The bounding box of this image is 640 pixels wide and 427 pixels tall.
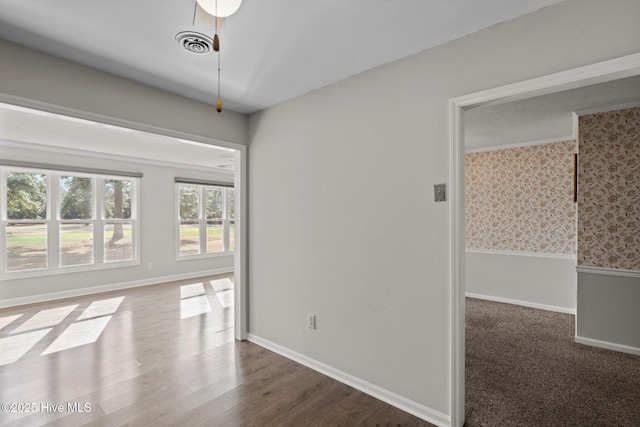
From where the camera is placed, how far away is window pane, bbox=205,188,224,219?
747cm

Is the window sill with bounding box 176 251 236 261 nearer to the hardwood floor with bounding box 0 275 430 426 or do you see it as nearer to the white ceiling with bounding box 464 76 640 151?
the hardwood floor with bounding box 0 275 430 426

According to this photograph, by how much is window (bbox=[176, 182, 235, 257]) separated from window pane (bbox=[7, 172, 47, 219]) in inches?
88.3

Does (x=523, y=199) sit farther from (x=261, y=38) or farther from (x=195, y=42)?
(x=195, y=42)

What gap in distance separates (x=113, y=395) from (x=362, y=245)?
228cm

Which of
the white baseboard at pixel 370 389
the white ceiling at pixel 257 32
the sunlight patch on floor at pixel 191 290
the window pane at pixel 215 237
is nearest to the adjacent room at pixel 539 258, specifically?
the white baseboard at pixel 370 389

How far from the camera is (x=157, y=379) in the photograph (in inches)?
105

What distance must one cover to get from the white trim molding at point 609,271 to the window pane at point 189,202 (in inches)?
272

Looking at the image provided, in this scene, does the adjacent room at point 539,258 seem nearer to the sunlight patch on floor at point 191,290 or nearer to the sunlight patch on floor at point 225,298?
the sunlight patch on floor at point 225,298

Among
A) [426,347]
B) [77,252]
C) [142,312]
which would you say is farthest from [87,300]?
[426,347]

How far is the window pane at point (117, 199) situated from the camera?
589cm

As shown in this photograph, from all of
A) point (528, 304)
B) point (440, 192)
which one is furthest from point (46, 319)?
point (528, 304)

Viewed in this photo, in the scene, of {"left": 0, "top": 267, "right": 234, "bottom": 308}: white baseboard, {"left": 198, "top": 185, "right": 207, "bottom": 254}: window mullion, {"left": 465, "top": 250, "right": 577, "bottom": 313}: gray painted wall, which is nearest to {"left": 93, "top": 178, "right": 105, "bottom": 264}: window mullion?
{"left": 0, "top": 267, "right": 234, "bottom": 308}: white baseboard

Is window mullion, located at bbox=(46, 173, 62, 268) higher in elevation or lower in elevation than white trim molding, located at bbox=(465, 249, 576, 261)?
higher

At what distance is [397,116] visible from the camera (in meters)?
2.33
